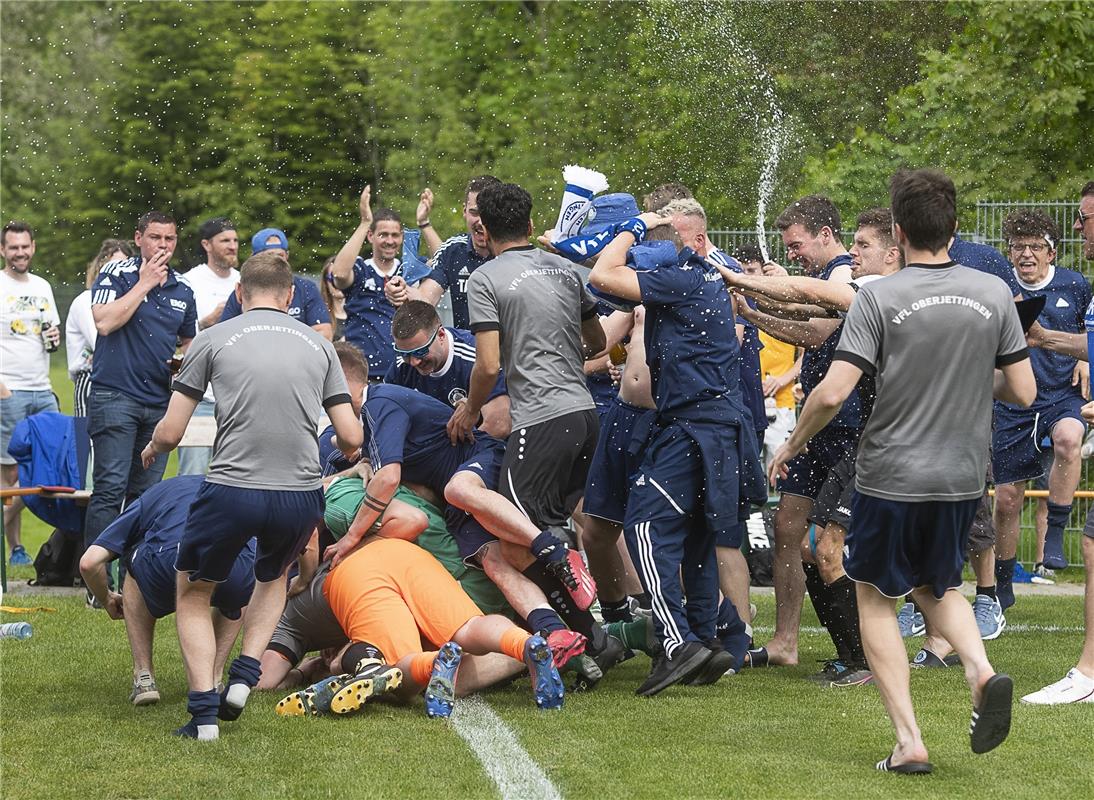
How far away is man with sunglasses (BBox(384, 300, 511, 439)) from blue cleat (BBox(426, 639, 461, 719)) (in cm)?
139

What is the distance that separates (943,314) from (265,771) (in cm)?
299

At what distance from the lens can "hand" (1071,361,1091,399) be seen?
10.0m

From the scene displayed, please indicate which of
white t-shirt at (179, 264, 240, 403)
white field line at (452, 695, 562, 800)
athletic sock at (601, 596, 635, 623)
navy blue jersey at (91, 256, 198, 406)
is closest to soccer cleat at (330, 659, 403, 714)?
white field line at (452, 695, 562, 800)

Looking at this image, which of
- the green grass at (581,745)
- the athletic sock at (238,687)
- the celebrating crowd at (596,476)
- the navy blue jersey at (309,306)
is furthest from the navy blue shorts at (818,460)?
the navy blue jersey at (309,306)

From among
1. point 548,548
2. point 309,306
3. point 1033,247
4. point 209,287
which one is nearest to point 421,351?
point 548,548

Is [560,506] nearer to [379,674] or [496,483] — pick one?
[496,483]

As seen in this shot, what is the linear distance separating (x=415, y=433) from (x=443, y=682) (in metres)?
1.51

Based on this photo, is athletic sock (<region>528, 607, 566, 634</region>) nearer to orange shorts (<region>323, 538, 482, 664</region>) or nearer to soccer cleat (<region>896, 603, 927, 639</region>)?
orange shorts (<region>323, 538, 482, 664</region>)

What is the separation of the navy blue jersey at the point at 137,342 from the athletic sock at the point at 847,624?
16.2ft

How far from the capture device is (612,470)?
773 centimetres

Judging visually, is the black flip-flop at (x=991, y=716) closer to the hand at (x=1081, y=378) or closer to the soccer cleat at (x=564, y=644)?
the soccer cleat at (x=564, y=644)

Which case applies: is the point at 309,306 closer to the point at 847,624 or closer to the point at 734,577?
the point at 734,577

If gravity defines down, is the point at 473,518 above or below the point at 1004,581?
above

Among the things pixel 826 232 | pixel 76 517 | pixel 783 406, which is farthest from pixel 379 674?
pixel 783 406
